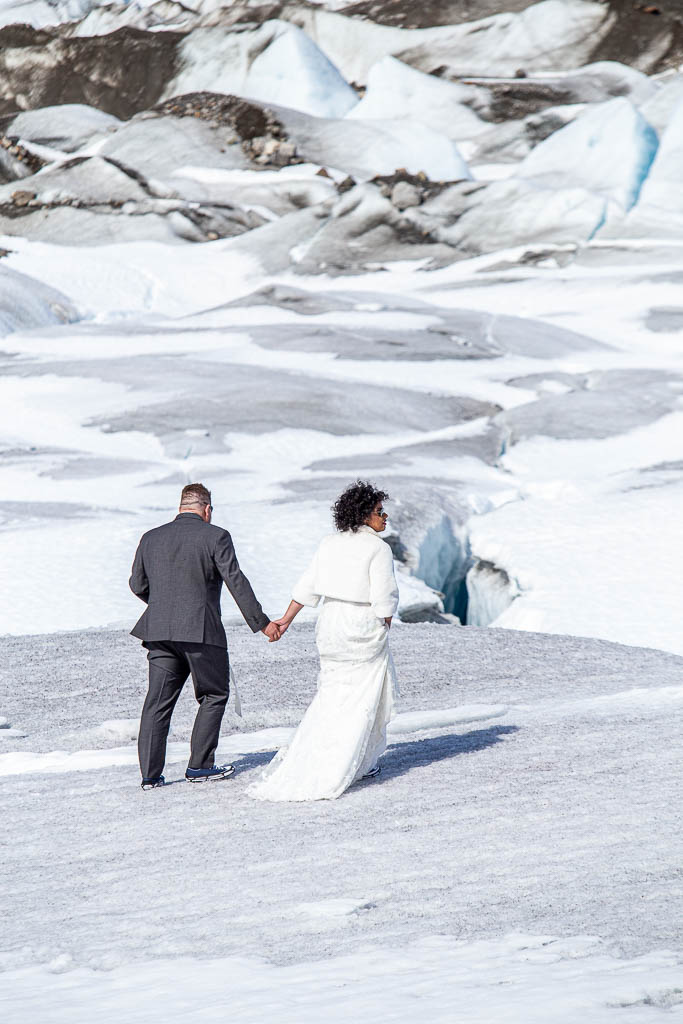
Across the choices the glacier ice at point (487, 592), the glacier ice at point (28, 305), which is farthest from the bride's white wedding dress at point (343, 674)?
the glacier ice at point (28, 305)

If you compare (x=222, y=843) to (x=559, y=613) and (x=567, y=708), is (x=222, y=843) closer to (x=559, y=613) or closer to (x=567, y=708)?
(x=567, y=708)

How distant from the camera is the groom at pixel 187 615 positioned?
586cm

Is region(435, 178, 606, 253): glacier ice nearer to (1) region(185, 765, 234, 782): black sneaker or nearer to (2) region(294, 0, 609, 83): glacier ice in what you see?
(1) region(185, 765, 234, 782): black sneaker

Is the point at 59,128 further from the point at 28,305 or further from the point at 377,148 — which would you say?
the point at 28,305

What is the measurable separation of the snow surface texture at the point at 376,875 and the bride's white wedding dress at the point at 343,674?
18 cm

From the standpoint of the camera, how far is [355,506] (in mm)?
5719

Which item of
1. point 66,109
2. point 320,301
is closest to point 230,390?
point 320,301

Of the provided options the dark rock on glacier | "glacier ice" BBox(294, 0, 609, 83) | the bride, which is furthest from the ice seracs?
the dark rock on glacier

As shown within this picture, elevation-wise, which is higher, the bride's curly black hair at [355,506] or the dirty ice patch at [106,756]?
the bride's curly black hair at [355,506]

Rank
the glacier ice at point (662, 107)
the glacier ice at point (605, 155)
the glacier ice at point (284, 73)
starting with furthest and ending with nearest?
1. the glacier ice at point (284, 73)
2. the glacier ice at point (662, 107)
3. the glacier ice at point (605, 155)

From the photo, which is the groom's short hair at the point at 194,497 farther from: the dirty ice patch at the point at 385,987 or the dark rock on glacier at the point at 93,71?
the dark rock on glacier at the point at 93,71

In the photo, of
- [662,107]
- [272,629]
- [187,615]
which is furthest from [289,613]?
[662,107]

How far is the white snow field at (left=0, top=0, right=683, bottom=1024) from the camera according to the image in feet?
13.3

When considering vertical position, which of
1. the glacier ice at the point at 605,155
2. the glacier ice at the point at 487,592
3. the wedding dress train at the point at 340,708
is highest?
the glacier ice at the point at 605,155
